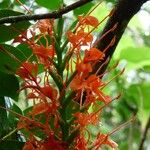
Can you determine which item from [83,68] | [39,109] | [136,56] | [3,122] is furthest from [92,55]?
[136,56]

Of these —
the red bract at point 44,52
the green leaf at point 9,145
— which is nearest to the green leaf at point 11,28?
the red bract at point 44,52

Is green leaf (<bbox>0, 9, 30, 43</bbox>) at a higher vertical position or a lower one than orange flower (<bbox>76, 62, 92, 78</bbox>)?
higher

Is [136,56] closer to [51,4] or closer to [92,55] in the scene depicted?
[51,4]

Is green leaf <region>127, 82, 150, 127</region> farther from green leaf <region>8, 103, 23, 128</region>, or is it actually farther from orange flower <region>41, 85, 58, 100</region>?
orange flower <region>41, 85, 58, 100</region>

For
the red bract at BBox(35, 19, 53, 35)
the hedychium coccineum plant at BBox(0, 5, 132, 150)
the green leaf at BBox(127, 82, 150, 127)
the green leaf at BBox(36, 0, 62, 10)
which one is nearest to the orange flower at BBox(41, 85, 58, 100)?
the hedychium coccineum plant at BBox(0, 5, 132, 150)

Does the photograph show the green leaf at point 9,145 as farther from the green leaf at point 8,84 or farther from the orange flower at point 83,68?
the orange flower at point 83,68

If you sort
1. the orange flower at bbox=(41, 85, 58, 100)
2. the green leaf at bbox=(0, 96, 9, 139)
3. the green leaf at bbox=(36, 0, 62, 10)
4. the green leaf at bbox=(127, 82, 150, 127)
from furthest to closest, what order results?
the green leaf at bbox=(127, 82, 150, 127)
the green leaf at bbox=(36, 0, 62, 10)
the green leaf at bbox=(0, 96, 9, 139)
the orange flower at bbox=(41, 85, 58, 100)

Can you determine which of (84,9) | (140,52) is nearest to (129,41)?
(140,52)

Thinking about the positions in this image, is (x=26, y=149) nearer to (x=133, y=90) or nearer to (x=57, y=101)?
(x=57, y=101)
